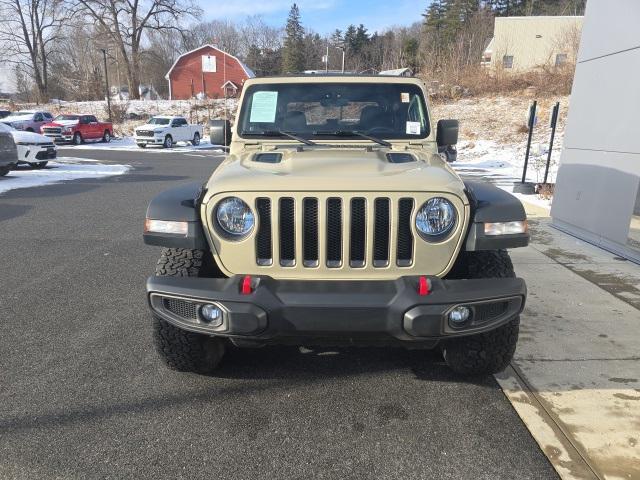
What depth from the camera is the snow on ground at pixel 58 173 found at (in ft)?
36.8

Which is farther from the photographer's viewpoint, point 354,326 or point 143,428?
point 143,428

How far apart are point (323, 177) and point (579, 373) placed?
2117 mm

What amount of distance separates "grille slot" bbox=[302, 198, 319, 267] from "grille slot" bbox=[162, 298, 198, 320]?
613mm

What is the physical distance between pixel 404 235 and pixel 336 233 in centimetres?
35

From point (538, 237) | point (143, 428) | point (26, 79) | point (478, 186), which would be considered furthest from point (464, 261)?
point (26, 79)

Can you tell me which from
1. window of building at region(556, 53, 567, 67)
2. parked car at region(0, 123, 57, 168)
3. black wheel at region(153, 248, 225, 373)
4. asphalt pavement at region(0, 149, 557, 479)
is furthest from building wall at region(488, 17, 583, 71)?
black wheel at region(153, 248, 225, 373)

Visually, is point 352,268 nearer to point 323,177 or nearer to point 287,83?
point 323,177

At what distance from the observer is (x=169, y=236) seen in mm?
2506

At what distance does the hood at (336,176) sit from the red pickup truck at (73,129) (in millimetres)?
26265

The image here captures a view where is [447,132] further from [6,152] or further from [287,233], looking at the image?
[6,152]

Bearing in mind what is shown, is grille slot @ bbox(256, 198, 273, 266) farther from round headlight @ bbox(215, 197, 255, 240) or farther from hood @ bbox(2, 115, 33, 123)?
hood @ bbox(2, 115, 33, 123)

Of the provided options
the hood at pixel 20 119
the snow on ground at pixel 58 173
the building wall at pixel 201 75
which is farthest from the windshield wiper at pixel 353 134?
the building wall at pixel 201 75

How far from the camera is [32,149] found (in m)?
13.9

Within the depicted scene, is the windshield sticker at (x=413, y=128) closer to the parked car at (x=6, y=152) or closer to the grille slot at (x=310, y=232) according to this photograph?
the grille slot at (x=310, y=232)
